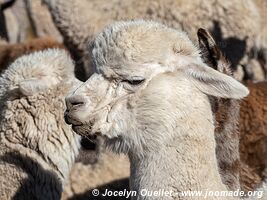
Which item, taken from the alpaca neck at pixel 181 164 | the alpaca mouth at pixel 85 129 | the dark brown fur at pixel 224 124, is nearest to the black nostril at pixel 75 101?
the alpaca mouth at pixel 85 129

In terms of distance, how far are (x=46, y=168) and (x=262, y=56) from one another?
354cm

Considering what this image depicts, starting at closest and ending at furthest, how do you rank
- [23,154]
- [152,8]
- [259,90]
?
[23,154]
[259,90]
[152,8]

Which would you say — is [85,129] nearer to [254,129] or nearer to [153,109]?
[153,109]

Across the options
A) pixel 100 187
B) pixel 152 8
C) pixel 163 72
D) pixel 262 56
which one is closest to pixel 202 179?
pixel 163 72

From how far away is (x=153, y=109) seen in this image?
3.96 metres

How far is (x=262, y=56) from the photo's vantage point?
8.11 metres

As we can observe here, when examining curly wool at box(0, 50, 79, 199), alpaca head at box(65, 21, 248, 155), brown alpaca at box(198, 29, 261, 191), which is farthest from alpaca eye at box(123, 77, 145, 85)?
curly wool at box(0, 50, 79, 199)

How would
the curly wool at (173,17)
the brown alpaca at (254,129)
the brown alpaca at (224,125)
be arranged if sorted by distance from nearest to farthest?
the brown alpaca at (224,125)
the brown alpaca at (254,129)
the curly wool at (173,17)

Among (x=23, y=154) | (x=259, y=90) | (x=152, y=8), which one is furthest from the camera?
Result: (x=152, y=8)

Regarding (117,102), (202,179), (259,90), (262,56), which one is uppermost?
(117,102)

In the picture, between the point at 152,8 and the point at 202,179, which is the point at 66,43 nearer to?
the point at 152,8

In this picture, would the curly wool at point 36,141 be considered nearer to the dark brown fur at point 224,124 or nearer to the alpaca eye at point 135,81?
the dark brown fur at point 224,124

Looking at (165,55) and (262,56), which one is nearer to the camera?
(165,55)

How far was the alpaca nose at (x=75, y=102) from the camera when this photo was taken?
3.96 meters
